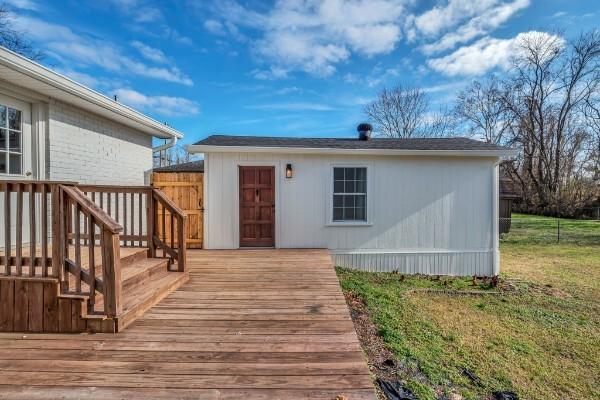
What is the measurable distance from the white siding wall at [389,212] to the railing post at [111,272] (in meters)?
3.87

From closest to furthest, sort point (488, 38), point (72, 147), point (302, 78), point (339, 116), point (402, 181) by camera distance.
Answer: point (72, 147) < point (402, 181) < point (488, 38) < point (302, 78) < point (339, 116)

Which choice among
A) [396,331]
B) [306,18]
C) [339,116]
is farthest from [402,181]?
[339,116]

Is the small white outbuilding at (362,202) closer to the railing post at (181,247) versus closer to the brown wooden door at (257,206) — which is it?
the brown wooden door at (257,206)

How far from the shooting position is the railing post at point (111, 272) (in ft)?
8.21

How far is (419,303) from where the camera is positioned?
502 cm

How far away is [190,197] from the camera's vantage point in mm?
6641

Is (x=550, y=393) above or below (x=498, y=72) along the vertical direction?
below

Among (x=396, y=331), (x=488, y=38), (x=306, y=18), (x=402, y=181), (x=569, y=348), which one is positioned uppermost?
(x=488, y=38)

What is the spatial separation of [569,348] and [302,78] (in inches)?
548

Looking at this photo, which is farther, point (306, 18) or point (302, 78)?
point (302, 78)

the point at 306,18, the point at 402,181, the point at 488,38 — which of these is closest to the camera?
the point at 402,181

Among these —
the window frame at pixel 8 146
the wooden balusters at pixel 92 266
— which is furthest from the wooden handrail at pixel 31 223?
the window frame at pixel 8 146

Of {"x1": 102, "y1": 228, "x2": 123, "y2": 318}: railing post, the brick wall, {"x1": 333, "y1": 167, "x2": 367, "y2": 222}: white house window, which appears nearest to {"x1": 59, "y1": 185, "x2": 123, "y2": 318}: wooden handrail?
{"x1": 102, "y1": 228, "x2": 123, "y2": 318}: railing post

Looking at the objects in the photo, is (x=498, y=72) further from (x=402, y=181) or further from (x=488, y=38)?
(x=402, y=181)
